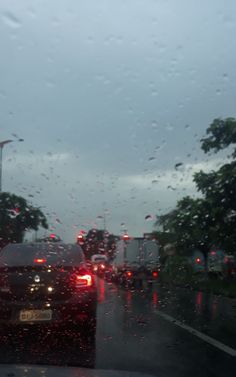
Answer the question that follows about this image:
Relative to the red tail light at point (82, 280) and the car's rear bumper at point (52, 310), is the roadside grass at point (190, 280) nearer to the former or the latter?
the red tail light at point (82, 280)

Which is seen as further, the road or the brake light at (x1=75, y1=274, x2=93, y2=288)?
the brake light at (x1=75, y1=274, x2=93, y2=288)

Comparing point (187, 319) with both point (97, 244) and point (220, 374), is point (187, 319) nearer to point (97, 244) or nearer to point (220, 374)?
point (220, 374)

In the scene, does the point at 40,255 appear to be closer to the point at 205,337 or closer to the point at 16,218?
the point at 205,337

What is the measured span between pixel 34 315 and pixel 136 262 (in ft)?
59.8

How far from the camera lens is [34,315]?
27.0 feet

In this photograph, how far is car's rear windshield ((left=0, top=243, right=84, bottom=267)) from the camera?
8648mm

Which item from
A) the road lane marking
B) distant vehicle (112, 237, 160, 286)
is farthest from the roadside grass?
the road lane marking

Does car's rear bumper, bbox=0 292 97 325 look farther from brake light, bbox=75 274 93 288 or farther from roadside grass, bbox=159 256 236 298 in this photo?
roadside grass, bbox=159 256 236 298

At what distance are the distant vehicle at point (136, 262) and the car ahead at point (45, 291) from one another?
14.5 metres

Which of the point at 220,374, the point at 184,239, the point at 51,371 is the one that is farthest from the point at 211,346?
the point at 184,239

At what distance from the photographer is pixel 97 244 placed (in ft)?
62.1

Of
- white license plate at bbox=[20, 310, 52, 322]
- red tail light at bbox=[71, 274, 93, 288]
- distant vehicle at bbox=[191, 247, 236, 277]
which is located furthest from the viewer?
distant vehicle at bbox=[191, 247, 236, 277]

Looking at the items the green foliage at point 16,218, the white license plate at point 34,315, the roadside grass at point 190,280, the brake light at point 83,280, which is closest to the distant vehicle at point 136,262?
the roadside grass at point 190,280

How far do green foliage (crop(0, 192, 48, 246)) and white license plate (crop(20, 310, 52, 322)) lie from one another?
10.3 meters
